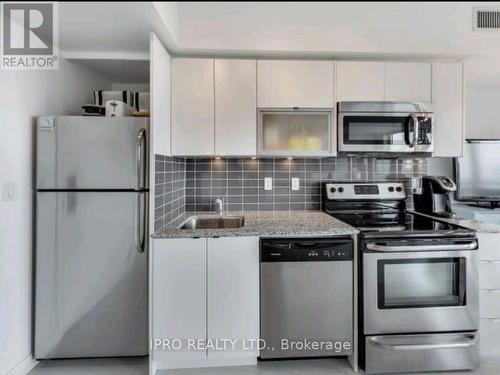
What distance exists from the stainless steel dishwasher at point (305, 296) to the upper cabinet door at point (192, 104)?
0.91 meters

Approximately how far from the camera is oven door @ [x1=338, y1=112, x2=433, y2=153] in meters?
2.32

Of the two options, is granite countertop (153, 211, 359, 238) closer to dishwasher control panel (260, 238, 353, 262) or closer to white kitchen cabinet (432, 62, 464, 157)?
dishwasher control panel (260, 238, 353, 262)

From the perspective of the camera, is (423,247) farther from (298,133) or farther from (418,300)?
(298,133)

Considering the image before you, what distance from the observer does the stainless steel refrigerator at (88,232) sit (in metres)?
1.98

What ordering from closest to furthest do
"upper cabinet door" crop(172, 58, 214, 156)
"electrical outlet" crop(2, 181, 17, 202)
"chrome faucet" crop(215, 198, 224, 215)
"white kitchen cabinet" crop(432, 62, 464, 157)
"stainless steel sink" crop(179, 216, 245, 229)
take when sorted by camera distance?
1. "electrical outlet" crop(2, 181, 17, 202)
2. "upper cabinet door" crop(172, 58, 214, 156)
3. "white kitchen cabinet" crop(432, 62, 464, 157)
4. "stainless steel sink" crop(179, 216, 245, 229)
5. "chrome faucet" crop(215, 198, 224, 215)

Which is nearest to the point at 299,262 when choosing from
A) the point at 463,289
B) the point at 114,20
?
the point at 463,289

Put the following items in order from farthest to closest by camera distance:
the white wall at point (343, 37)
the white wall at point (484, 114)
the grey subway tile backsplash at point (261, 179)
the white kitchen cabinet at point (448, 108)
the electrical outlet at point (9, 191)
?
1. the white wall at point (484, 114)
2. the grey subway tile backsplash at point (261, 179)
3. the white kitchen cabinet at point (448, 108)
4. the white wall at point (343, 37)
5. the electrical outlet at point (9, 191)

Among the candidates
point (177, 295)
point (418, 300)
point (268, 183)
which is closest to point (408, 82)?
point (268, 183)

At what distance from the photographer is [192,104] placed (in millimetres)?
2283

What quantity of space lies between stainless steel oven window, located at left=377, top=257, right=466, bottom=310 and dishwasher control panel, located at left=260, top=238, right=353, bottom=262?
249 mm

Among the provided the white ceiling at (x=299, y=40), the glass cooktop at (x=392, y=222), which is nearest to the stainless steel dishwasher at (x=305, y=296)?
the glass cooktop at (x=392, y=222)

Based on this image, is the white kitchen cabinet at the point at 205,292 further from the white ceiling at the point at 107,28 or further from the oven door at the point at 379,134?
the white ceiling at the point at 107,28

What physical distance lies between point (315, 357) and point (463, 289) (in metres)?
1.04

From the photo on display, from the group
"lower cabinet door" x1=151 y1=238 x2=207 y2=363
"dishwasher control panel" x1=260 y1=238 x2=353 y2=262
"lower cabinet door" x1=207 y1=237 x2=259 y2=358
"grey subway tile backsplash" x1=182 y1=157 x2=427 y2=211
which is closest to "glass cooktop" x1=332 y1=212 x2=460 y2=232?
"dishwasher control panel" x1=260 y1=238 x2=353 y2=262
